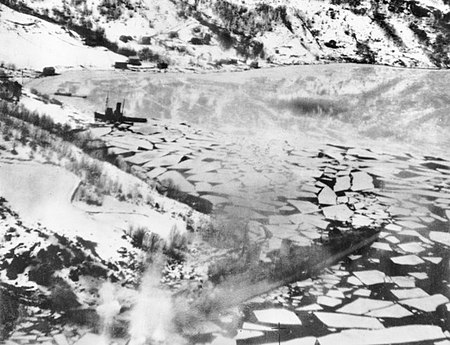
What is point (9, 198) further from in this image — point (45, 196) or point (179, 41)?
point (179, 41)

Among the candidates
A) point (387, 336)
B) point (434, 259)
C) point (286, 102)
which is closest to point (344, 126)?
point (286, 102)

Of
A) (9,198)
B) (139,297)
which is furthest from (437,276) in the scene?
(9,198)

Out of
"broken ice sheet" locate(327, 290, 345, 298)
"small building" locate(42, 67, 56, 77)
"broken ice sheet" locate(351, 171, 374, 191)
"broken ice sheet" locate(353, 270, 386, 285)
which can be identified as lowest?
"broken ice sheet" locate(327, 290, 345, 298)

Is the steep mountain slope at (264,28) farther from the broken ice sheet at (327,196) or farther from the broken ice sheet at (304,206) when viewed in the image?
the broken ice sheet at (304,206)

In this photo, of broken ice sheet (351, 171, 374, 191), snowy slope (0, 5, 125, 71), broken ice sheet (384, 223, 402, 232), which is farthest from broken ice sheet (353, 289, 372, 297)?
snowy slope (0, 5, 125, 71)

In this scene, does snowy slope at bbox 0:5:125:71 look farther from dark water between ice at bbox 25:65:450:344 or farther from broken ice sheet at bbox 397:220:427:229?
broken ice sheet at bbox 397:220:427:229
